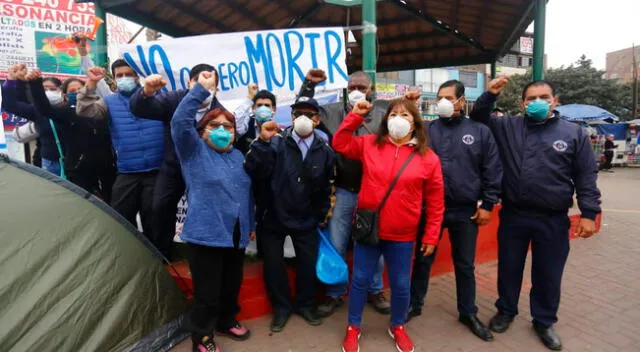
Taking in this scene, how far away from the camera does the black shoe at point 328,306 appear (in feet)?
11.1

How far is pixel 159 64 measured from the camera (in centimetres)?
403

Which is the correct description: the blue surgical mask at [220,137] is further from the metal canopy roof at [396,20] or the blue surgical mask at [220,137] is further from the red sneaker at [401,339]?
the metal canopy roof at [396,20]

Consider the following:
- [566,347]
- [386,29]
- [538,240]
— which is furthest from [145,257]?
[386,29]

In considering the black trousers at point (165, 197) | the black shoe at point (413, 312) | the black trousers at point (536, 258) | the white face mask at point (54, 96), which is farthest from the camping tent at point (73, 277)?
the black trousers at point (536, 258)

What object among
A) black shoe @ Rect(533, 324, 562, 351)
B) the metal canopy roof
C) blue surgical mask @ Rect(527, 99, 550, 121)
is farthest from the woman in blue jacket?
the metal canopy roof

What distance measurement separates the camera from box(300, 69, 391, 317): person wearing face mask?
3.22 meters

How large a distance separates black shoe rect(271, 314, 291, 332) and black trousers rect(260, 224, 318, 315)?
24 millimetres

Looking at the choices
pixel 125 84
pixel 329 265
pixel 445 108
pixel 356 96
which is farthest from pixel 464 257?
pixel 125 84

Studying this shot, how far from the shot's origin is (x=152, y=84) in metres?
2.52

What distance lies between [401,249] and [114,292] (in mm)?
1864

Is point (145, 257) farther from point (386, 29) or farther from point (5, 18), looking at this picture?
point (5, 18)

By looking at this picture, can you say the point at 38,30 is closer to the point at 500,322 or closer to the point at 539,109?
the point at 539,109

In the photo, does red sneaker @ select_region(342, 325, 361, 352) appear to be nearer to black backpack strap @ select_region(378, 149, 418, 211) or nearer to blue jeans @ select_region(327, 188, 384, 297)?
blue jeans @ select_region(327, 188, 384, 297)

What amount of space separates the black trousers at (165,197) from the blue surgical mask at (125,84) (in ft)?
2.35
